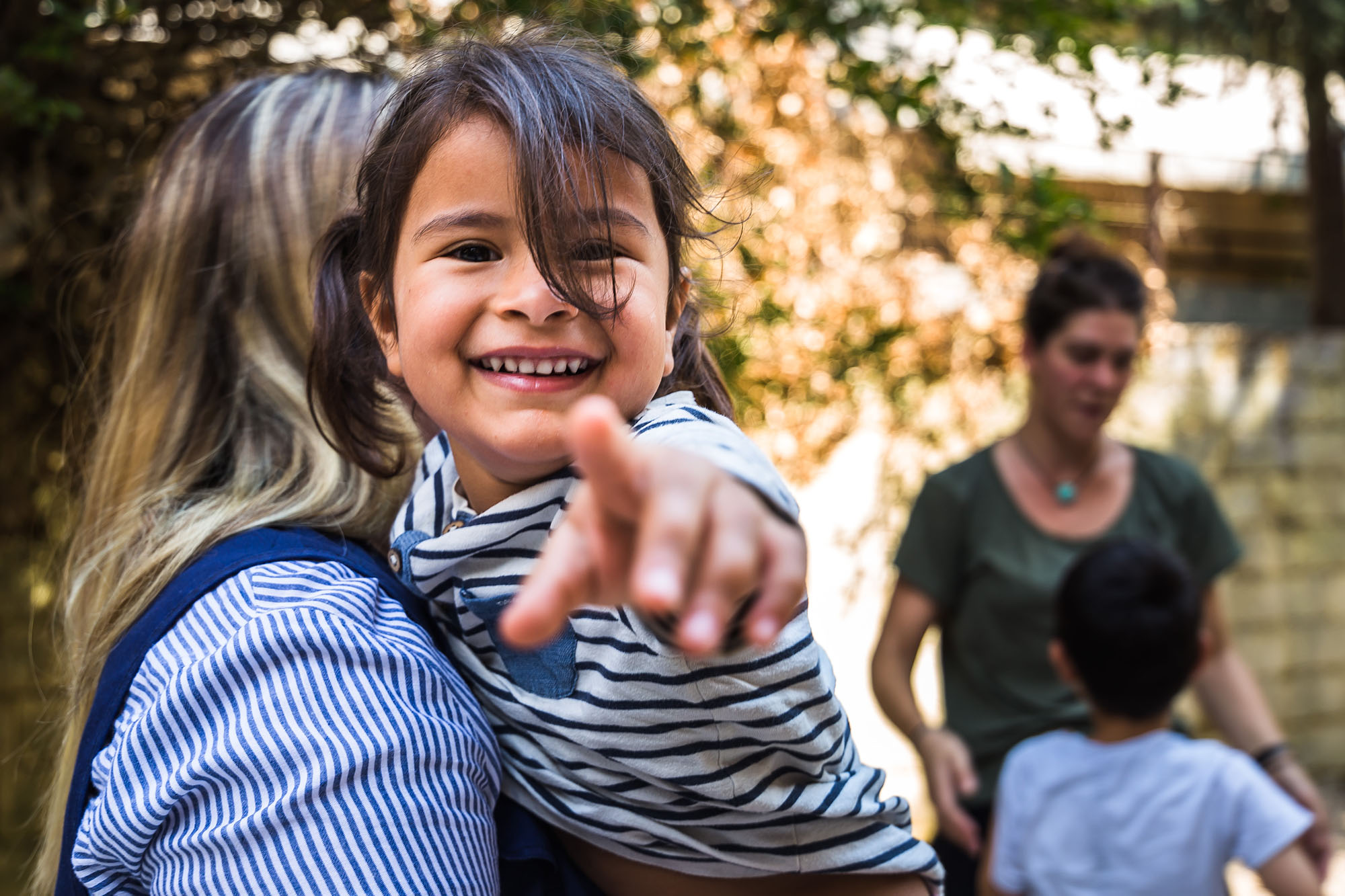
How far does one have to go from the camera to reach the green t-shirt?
2797 mm

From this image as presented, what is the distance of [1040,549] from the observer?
9.36 ft

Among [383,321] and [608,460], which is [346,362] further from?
[608,460]

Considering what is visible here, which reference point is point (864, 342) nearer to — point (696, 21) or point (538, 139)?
point (696, 21)

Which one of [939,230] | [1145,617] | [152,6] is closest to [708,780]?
[1145,617]

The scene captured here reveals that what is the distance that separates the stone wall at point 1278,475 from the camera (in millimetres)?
5988

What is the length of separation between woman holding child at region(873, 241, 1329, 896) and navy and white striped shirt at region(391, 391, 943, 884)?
64.2 inches

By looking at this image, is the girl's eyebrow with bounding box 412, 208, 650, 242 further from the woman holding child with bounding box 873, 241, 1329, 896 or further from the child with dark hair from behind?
the woman holding child with bounding box 873, 241, 1329, 896

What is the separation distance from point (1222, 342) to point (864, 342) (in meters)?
2.47

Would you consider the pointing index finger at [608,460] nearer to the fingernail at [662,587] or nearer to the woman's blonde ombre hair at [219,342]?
the fingernail at [662,587]

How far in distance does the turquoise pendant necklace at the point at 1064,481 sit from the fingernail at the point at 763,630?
2472 mm

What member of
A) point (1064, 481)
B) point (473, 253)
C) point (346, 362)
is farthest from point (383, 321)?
point (1064, 481)

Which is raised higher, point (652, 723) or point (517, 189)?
point (517, 189)

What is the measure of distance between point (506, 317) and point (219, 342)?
0.59 metres

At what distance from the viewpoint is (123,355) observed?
5.20 ft
